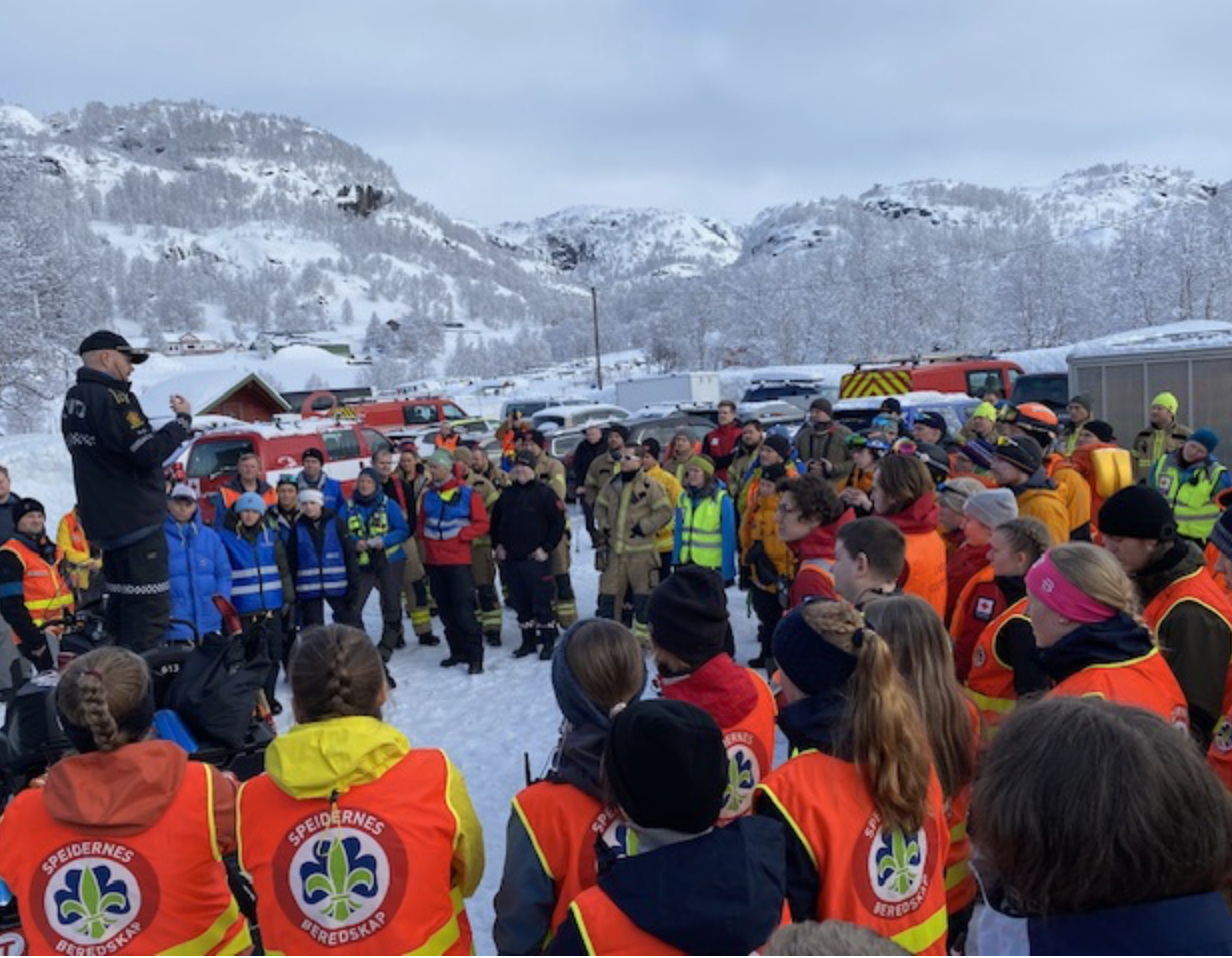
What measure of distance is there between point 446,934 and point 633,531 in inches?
228

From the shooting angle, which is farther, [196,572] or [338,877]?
[196,572]

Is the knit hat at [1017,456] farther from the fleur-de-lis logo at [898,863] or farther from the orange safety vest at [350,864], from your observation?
the orange safety vest at [350,864]

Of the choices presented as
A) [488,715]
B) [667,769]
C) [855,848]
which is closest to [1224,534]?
[855,848]

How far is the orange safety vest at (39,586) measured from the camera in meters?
6.70

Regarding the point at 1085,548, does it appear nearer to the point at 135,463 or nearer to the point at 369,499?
the point at 135,463

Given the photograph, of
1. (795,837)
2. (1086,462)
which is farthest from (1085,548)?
(1086,462)

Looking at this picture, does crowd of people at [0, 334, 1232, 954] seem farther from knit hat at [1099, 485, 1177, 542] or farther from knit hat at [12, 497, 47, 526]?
knit hat at [12, 497, 47, 526]

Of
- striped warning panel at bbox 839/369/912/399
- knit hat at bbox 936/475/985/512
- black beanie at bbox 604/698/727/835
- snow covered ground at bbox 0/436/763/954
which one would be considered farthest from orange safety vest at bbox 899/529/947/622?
striped warning panel at bbox 839/369/912/399

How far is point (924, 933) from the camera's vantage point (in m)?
2.30

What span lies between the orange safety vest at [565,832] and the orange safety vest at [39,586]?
586 centimetres

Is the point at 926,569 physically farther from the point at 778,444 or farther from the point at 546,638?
the point at 546,638

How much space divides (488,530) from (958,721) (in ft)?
19.8

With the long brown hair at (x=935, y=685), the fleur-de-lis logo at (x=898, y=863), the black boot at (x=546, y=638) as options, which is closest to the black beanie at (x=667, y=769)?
the fleur-de-lis logo at (x=898, y=863)

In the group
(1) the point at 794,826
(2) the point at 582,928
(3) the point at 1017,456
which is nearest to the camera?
(2) the point at 582,928
